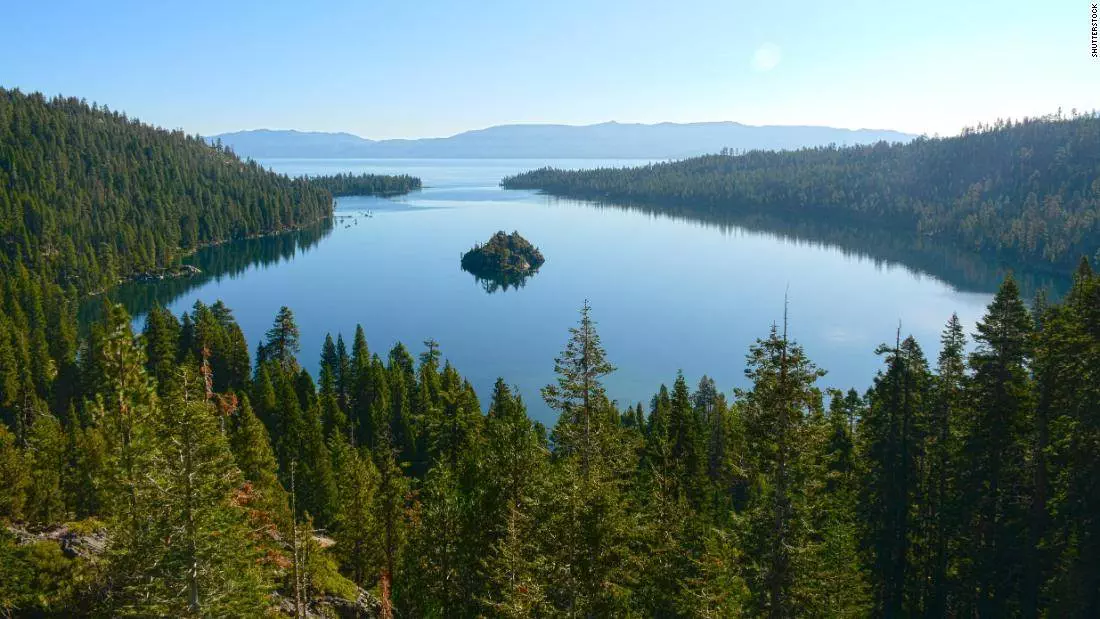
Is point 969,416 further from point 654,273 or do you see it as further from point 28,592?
point 654,273

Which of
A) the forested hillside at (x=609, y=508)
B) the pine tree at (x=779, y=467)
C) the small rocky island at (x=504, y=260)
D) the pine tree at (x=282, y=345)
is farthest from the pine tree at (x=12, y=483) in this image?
the small rocky island at (x=504, y=260)

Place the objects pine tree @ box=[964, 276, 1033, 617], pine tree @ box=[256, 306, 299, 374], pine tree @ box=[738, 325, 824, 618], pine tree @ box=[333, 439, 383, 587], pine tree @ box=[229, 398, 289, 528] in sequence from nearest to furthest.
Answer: pine tree @ box=[738, 325, 824, 618] → pine tree @ box=[964, 276, 1033, 617] → pine tree @ box=[229, 398, 289, 528] → pine tree @ box=[333, 439, 383, 587] → pine tree @ box=[256, 306, 299, 374]

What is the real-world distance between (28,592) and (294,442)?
31.0 meters

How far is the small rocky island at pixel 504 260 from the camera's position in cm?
18225

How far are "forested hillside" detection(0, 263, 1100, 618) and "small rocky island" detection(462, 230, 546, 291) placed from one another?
13129 centimetres

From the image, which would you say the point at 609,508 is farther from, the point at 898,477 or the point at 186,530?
the point at 898,477

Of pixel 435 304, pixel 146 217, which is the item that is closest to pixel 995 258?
pixel 435 304

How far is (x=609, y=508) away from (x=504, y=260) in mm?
167341

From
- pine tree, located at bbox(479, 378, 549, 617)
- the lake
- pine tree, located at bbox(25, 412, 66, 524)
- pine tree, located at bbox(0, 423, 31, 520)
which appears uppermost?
pine tree, located at bbox(479, 378, 549, 617)

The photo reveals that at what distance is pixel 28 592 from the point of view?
26.4 metres

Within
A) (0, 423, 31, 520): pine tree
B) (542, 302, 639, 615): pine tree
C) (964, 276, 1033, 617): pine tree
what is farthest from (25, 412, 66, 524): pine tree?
(964, 276, 1033, 617): pine tree

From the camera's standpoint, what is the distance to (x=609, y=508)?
2103 centimetres

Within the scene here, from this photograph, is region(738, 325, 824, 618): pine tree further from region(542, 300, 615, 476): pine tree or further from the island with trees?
region(542, 300, 615, 476): pine tree

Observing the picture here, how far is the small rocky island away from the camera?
598ft
